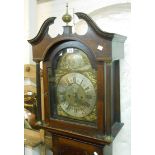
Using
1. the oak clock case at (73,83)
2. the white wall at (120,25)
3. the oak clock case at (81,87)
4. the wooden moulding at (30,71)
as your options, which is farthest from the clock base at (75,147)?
the wooden moulding at (30,71)

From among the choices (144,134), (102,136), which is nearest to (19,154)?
(144,134)

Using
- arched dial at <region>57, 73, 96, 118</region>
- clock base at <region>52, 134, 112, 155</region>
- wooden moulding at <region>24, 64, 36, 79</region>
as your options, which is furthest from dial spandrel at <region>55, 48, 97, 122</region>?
wooden moulding at <region>24, 64, 36, 79</region>

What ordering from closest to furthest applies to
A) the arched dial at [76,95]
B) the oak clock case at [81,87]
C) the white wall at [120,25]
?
1. the oak clock case at [81,87]
2. the arched dial at [76,95]
3. the white wall at [120,25]

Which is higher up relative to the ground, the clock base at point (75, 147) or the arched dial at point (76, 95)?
the arched dial at point (76, 95)

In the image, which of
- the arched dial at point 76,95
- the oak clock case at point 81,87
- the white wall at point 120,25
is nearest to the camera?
the oak clock case at point 81,87

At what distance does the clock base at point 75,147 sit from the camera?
1.60m

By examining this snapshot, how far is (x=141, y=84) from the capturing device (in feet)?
2.07

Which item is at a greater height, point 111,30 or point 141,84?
point 111,30

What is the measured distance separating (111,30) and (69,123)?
90 centimetres

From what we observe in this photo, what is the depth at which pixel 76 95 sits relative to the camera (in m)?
1.65

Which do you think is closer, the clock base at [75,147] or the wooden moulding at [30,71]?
the clock base at [75,147]

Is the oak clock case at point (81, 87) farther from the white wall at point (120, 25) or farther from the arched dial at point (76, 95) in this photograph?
the white wall at point (120, 25)

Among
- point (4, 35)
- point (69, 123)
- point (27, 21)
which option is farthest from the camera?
point (27, 21)

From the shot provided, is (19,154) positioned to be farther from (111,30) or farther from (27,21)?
(27,21)
